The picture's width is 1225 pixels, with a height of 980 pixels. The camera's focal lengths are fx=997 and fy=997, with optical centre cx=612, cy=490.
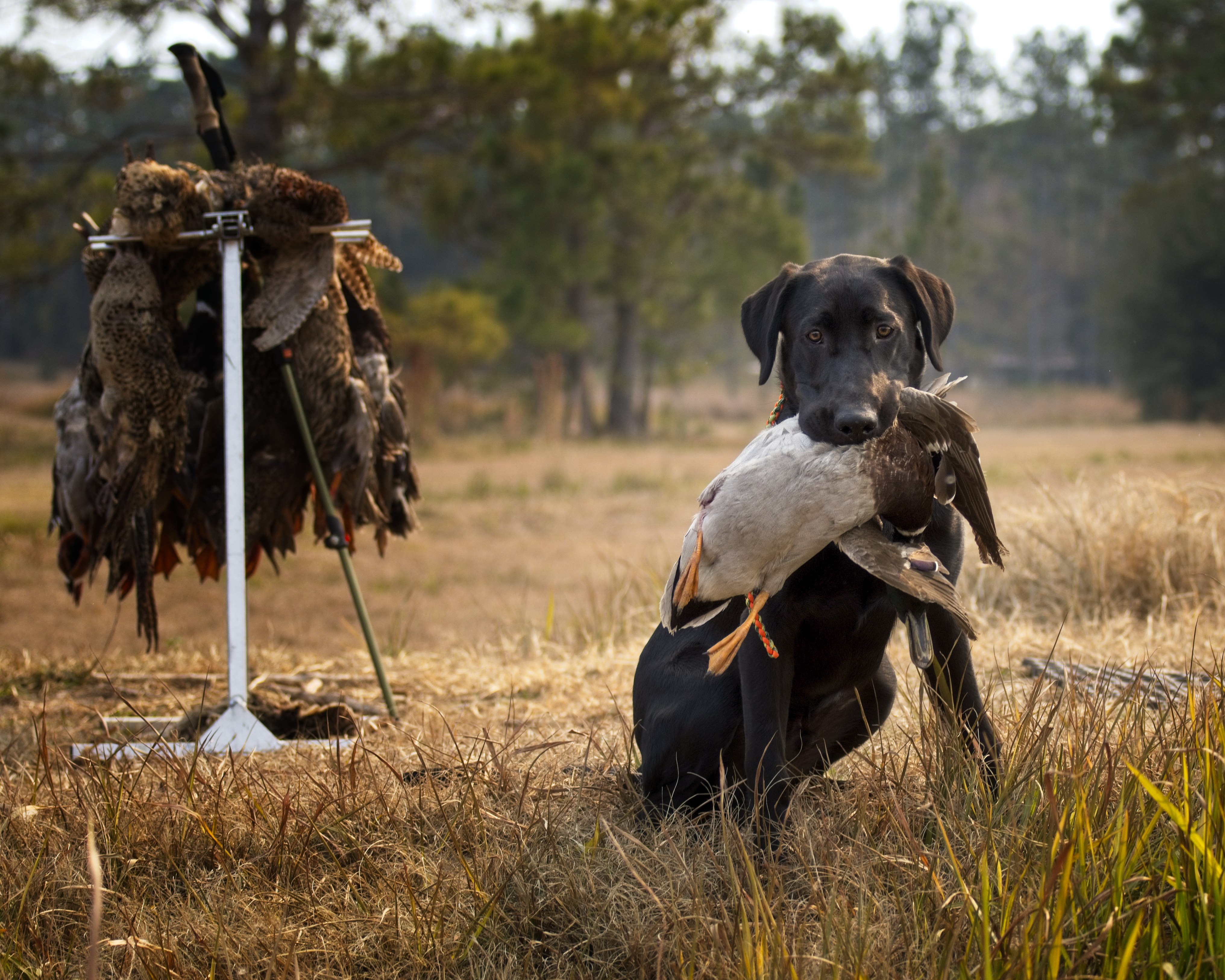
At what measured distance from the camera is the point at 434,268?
139 feet

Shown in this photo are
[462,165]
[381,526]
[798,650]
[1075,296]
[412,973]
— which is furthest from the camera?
[1075,296]

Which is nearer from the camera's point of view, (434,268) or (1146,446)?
(1146,446)

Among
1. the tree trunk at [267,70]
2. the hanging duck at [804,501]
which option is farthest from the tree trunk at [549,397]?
the hanging duck at [804,501]

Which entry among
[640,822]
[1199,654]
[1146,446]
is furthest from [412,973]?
[1146,446]

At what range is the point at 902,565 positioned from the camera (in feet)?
6.21

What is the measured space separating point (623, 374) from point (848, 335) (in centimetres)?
1920

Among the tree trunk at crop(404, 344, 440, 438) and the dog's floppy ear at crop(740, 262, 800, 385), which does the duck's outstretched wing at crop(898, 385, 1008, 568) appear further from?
the tree trunk at crop(404, 344, 440, 438)

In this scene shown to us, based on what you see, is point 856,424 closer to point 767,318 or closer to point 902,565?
point 902,565

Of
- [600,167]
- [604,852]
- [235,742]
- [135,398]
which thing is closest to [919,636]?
[604,852]

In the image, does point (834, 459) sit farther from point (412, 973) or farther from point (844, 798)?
point (412, 973)

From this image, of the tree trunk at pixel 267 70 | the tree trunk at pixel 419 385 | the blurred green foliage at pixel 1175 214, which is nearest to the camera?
the tree trunk at pixel 267 70

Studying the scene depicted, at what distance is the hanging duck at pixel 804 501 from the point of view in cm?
190

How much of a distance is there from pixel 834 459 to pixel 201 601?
5981mm

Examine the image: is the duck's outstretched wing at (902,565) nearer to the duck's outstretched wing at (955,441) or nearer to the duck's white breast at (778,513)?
the duck's white breast at (778,513)
